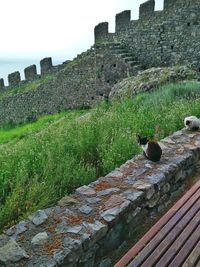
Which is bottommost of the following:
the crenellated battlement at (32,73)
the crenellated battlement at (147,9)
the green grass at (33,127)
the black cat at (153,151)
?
the green grass at (33,127)

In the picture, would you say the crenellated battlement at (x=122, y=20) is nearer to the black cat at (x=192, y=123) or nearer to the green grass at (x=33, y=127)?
the green grass at (x=33, y=127)

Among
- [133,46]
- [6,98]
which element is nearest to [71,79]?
[133,46]

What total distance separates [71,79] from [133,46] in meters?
3.23

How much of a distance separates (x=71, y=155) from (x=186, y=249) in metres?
3.14

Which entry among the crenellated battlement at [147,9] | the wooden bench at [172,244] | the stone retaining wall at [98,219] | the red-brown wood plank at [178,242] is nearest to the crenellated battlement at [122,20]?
the crenellated battlement at [147,9]

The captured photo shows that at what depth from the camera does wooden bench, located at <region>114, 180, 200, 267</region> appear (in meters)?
2.88

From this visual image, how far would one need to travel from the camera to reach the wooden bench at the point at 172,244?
2.88 m

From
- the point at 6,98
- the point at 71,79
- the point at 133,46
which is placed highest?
the point at 133,46

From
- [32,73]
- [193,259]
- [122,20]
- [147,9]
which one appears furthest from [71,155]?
[32,73]

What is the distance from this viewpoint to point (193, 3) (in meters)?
14.4

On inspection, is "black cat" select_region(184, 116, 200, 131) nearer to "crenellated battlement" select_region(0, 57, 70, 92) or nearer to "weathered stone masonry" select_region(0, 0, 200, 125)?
"weathered stone masonry" select_region(0, 0, 200, 125)

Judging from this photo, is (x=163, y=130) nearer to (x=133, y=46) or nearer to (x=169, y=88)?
(x=169, y=88)

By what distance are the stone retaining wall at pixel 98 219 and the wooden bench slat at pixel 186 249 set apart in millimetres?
798

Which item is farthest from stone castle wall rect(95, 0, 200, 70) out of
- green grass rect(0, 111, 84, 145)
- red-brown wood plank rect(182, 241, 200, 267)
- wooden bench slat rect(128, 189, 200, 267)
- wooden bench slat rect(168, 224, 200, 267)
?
red-brown wood plank rect(182, 241, 200, 267)
